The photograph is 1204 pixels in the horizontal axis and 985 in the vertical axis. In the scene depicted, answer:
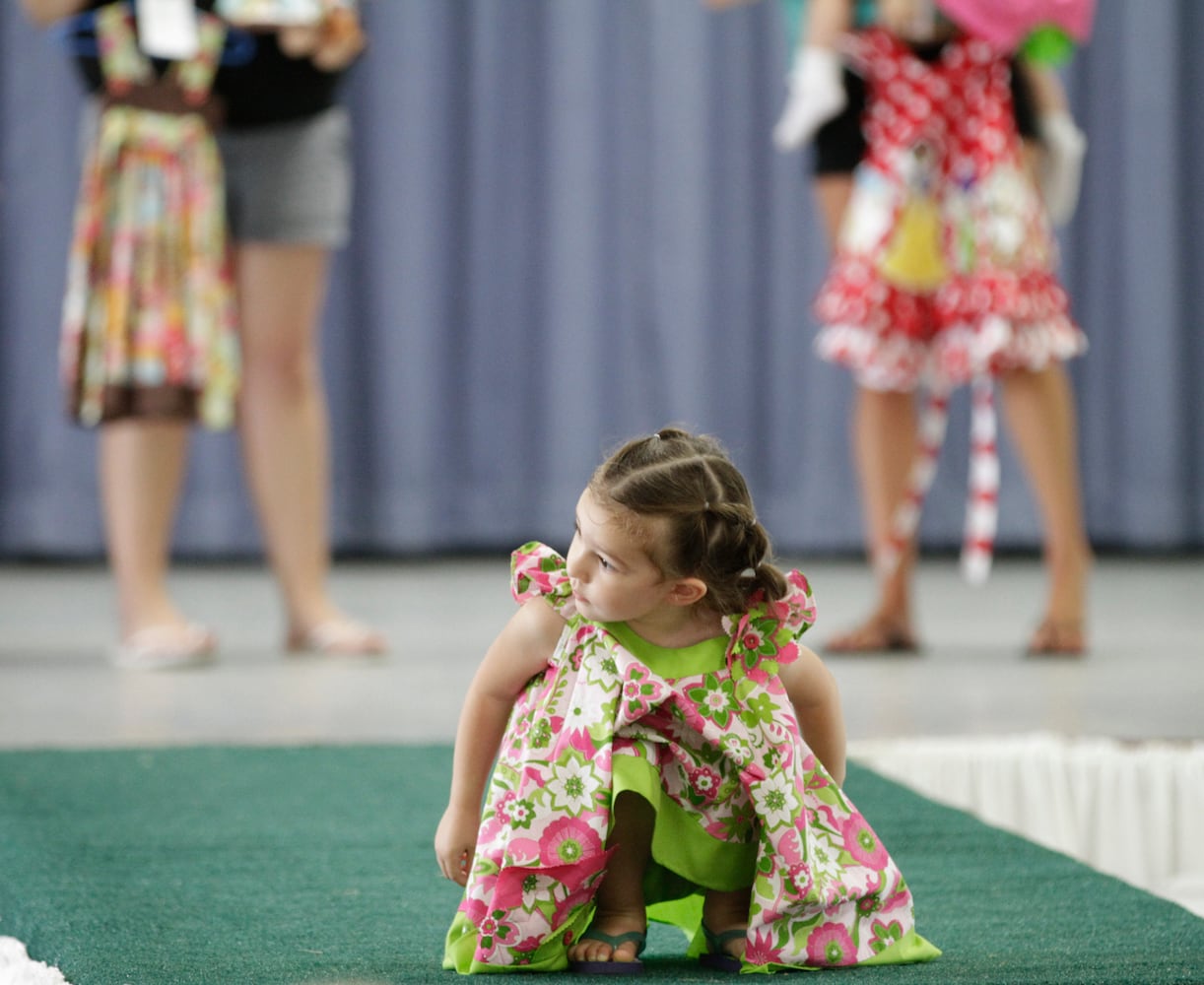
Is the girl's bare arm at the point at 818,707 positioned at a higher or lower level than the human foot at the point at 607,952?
higher

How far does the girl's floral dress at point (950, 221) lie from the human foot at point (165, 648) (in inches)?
36.3

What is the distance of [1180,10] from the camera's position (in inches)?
154

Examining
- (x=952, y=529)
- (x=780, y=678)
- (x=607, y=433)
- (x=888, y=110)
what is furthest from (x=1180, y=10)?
(x=780, y=678)

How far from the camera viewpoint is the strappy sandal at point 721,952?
3.26 feet

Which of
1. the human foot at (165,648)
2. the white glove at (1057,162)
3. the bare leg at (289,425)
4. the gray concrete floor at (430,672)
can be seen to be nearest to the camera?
the gray concrete floor at (430,672)

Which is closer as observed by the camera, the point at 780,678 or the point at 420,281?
the point at 780,678

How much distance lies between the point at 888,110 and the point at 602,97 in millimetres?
1503

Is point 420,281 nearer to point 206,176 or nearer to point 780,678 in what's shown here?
point 206,176

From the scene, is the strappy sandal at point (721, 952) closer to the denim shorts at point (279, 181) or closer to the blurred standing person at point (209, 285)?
the blurred standing person at point (209, 285)

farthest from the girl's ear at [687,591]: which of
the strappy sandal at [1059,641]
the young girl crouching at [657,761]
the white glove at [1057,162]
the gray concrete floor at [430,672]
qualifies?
the white glove at [1057,162]

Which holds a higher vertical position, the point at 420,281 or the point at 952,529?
the point at 420,281

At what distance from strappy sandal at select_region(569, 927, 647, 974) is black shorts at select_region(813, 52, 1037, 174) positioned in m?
1.61

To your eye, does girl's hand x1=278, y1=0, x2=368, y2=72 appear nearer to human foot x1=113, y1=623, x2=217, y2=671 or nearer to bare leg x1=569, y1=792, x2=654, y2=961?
human foot x1=113, y1=623, x2=217, y2=671

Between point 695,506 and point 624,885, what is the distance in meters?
0.22
